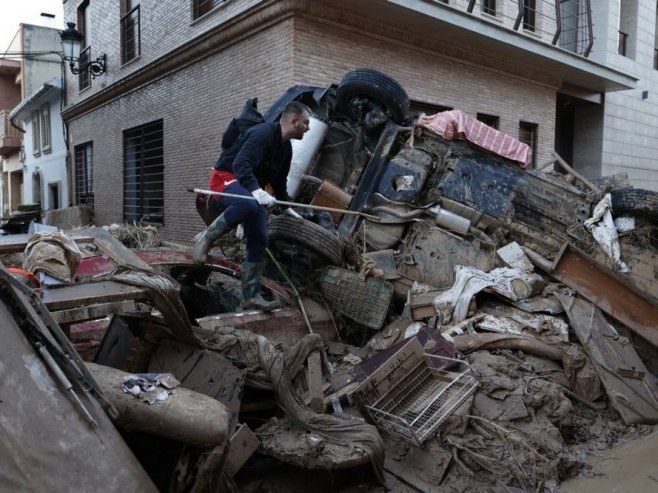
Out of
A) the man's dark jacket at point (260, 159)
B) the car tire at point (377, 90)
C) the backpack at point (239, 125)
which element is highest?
the car tire at point (377, 90)

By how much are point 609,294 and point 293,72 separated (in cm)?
527

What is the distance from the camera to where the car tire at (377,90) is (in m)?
6.02

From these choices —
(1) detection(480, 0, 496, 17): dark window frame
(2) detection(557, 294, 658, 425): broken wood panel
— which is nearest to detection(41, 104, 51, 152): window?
(1) detection(480, 0, 496, 17): dark window frame

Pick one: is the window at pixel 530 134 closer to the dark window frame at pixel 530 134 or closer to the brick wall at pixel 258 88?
the dark window frame at pixel 530 134

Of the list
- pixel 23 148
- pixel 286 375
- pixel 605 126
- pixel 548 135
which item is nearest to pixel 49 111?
pixel 23 148

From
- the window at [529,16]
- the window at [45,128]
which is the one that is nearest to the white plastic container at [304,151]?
the window at [529,16]

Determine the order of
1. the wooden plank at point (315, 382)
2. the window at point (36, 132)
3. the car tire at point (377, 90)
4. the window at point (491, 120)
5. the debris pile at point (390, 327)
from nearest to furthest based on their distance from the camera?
the debris pile at point (390, 327)
the wooden plank at point (315, 382)
the car tire at point (377, 90)
the window at point (491, 120)
the window at point (36, 132)

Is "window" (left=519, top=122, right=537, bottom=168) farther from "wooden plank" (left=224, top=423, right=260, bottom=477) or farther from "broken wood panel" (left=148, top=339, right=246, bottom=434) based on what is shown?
"wooden plank" (left=224, top=423, right=260, bottom=477)

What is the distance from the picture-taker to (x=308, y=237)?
482cm

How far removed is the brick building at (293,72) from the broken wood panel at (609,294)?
4.82 m

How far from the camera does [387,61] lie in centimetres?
902

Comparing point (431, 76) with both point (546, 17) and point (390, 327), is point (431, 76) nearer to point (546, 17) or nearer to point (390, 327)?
point (546, 17)

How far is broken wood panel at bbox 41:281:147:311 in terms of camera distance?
7.69 feet

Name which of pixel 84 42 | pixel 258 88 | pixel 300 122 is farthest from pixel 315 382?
pixel 84 42
